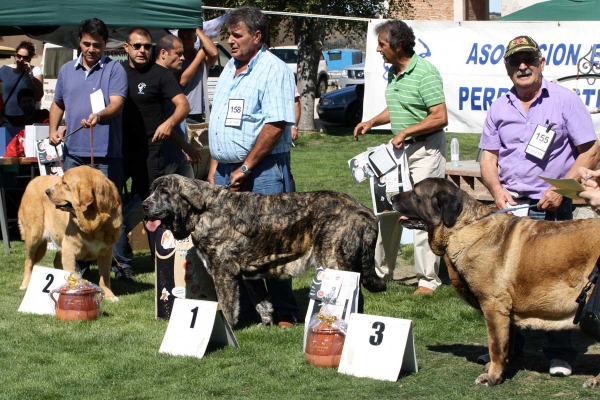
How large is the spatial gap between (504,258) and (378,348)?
3.11 ft

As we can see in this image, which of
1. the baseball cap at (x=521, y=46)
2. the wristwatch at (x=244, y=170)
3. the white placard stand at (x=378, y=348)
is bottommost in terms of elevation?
the white placard stand at (x=378, y=348)

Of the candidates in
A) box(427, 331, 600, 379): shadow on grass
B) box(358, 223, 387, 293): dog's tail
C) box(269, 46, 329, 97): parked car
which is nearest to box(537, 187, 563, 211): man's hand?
box(427, 331, 600, 379): shadow on grass

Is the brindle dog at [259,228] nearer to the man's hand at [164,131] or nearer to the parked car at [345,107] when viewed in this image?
the man's hand at [164,131]

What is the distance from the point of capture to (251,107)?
6.23 m

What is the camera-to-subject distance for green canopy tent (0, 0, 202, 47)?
31.6ft

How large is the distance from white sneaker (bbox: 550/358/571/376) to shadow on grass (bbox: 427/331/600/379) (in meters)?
0.11

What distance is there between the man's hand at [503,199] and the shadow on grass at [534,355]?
40.9 inches

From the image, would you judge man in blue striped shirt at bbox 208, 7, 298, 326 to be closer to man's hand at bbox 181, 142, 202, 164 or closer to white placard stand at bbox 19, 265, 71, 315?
white placard stand at bbox 19, 265, 71, 315

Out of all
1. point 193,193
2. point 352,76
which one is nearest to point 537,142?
point 193,193

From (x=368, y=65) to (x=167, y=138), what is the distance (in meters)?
6.39

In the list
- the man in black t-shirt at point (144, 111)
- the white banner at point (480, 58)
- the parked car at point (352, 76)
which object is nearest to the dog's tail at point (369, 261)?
the man in black t-shirt at point (144, 111)

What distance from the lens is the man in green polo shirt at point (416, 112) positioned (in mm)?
7164

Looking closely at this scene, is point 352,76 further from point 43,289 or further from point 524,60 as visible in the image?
point 524,60

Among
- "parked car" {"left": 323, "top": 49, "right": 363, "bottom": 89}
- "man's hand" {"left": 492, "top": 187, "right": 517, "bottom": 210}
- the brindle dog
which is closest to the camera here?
"man's hand" {"left": 492, "top": 187, "right": 517, "bottom": 210}
